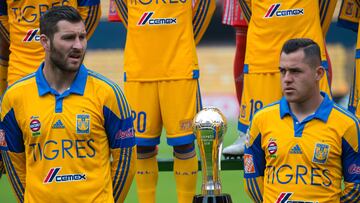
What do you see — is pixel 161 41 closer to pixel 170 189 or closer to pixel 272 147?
pixel 170 189

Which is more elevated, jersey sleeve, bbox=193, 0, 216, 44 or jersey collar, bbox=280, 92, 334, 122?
jersey sleeve, bbox=193, 0, 216, 44

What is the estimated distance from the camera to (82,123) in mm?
4348

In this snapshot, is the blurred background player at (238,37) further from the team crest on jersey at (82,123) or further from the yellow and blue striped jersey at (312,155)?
the team crest on jersey at (82,123)

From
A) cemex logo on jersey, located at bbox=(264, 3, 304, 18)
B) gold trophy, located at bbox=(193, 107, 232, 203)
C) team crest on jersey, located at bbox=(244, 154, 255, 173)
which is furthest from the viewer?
cemex logo on jersey, located at bbox=(264, 3, 304, 18)

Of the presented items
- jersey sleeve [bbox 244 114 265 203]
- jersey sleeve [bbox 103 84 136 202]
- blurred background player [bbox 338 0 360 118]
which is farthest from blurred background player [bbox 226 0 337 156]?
jersey sleeve [bbox 103 84 136 202]

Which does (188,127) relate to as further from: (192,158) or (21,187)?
(21,187)

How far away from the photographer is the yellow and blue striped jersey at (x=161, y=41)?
6320mm

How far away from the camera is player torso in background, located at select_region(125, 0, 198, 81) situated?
6316mm

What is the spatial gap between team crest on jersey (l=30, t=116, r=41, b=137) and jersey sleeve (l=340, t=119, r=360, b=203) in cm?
→ 133

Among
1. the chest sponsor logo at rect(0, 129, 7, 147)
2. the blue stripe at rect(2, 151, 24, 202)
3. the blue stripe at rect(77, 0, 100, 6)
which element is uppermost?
the blue stripe at rect(77, 0, 100, 6)

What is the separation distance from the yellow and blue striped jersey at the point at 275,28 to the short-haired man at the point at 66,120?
190cm

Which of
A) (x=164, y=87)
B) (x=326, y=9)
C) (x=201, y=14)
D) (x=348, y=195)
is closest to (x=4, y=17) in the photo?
(x=164, y=87)

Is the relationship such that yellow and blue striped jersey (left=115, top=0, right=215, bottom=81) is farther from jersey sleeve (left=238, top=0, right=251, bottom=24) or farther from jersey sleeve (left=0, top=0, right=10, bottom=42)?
jersey sleeve (left=0, top=0, right=10, bottom=42)

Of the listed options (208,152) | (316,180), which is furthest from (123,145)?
(316,180)
